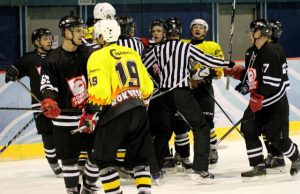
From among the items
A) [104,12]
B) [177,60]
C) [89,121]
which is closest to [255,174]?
[177,60]

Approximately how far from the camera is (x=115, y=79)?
15.3 ft

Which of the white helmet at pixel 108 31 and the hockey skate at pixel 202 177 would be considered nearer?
the white helmet at pixel 108 31

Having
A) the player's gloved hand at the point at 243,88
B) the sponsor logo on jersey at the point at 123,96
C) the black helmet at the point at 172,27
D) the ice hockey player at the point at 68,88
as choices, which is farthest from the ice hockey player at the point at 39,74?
the sponsor logo on jersey at the point at 123,96

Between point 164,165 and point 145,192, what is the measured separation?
2064 mm

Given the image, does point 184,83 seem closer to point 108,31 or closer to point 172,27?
point 172,27

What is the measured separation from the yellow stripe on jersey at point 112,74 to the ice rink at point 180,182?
137cm

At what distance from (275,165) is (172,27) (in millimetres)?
1510

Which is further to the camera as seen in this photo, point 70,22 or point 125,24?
point 125,24

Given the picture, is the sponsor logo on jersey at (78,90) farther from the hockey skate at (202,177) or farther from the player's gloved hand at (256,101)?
the player's gloved hand at (256,101)

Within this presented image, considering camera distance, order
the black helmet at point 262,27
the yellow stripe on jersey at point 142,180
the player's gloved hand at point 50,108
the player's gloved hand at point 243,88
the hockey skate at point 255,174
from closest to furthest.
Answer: the yellow stripe on jersey at point 142,180 → the player's gloved hand at point 50,108 → the black helmet at point 262,27 → the hockey skate at point 255,174 → the player's gloved hand at point 243,88

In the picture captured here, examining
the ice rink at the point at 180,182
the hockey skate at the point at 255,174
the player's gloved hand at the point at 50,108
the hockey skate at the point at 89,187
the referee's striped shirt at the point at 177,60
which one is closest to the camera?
the player's gloved hand at the point at 50,108

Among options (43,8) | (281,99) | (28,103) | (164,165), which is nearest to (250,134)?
(281,99)

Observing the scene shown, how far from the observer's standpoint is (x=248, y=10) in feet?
37.5

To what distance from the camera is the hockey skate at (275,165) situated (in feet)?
21.8
